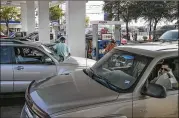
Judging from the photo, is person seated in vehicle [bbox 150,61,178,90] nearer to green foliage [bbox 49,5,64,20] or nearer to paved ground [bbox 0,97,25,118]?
paved ground [bbox 0,97,25,118]

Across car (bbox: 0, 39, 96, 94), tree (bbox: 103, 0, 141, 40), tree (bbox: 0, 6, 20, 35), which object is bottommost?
car (bbox: 0, 39, 96, 94)

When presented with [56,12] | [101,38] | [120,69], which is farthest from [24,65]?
[56,12]

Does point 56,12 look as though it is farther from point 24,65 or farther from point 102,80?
point 102,80

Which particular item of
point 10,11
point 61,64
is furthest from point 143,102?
point 10,11

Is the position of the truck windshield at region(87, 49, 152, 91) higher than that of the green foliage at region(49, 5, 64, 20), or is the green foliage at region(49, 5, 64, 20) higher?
the green foliage at region(49, 5, 64, 20)

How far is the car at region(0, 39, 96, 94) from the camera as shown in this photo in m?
7.30

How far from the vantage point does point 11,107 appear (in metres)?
7.21

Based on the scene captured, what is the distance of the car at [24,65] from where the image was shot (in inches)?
287

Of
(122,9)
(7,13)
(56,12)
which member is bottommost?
(122,9)

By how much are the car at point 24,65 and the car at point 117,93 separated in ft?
10.4

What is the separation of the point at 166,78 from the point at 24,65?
451cm

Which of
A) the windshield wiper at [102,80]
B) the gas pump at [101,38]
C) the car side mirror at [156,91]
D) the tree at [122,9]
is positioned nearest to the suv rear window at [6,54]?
the windshield wiper at [102,80]

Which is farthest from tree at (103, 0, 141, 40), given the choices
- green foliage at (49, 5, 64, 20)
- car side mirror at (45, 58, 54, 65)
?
green foliage at (49, 5, 64, 20)

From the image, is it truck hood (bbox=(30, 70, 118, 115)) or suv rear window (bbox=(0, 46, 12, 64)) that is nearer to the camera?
truck hood (bbox=(30, 70, 118, 115))
